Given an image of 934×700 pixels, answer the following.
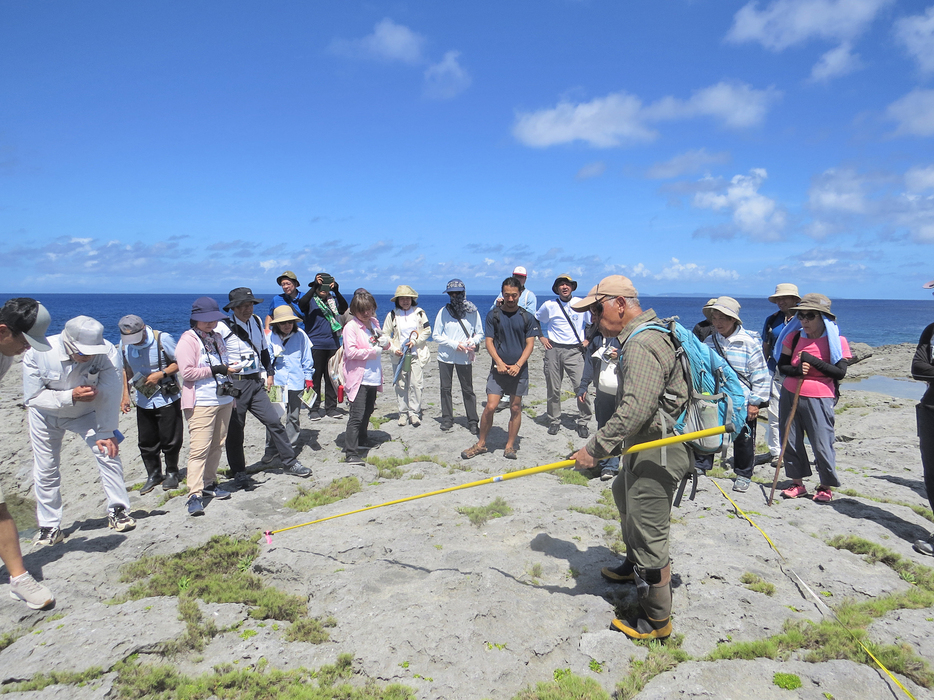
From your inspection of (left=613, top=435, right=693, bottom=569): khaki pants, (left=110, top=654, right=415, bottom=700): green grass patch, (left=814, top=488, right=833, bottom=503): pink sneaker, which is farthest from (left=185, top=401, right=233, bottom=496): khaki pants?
(left=814, top=488, right=833, bottom=503): pink sneaker

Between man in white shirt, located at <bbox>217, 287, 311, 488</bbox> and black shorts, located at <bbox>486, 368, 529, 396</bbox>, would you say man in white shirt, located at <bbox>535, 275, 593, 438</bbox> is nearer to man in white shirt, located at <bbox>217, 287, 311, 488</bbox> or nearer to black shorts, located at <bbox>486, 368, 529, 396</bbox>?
black shorts, located at <bbox>486, 368, 529, 396</bbox>

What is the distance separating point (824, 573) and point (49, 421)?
A: 7.60m

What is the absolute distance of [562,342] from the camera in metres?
9.71

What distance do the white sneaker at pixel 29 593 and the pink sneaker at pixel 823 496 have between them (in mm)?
8296

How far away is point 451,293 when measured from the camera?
9.02 metres

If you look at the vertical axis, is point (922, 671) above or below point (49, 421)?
below

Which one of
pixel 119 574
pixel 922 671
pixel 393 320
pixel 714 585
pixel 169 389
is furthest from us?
pixel 393 320

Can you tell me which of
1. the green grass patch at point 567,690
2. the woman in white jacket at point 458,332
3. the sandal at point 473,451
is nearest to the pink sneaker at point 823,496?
the sandal at point 473,451

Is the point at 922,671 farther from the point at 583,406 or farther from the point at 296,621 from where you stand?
the point at 583,406

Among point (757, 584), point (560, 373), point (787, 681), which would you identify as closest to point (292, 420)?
point (560, 373)

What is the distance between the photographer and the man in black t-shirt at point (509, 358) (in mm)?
8188

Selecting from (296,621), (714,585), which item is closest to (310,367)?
(296,621)

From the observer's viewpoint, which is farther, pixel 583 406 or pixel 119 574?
pixel 583 406

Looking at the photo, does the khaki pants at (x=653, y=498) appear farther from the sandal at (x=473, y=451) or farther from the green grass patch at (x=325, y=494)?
the sandal at (x=473, y=451)
